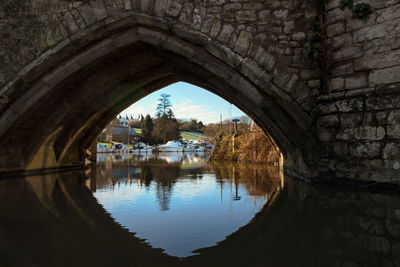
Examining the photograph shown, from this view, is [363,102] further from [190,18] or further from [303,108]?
[190,18]

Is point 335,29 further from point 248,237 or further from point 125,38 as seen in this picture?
point 248,237

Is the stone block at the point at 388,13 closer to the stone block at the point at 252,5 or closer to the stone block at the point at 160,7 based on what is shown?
the stone block at the point at 252,5

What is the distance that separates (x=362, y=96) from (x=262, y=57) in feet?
5.37

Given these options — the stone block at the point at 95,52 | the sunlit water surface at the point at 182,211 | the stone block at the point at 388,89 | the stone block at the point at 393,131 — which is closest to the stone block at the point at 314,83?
the stone block at the point at 388,89

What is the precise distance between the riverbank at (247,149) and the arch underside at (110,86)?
14.6ft

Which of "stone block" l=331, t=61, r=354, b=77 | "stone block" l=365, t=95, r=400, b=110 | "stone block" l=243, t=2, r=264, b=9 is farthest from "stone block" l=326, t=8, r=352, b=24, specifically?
"stone block" l=365, t=95, r=400, b=110

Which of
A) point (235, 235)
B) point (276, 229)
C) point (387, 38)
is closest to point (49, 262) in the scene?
point (235, 235)

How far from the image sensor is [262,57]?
4.70 metres

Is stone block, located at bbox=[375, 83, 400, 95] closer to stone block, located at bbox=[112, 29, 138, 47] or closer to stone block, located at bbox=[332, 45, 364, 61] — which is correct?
stone block, located at bbox=[332, 45, 364, 61]

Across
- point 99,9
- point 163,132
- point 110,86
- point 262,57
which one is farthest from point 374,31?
point 163,132

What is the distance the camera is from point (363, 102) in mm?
4203

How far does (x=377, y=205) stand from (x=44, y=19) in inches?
243

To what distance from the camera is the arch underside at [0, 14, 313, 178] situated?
4.84m

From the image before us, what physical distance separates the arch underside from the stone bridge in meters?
0.02
